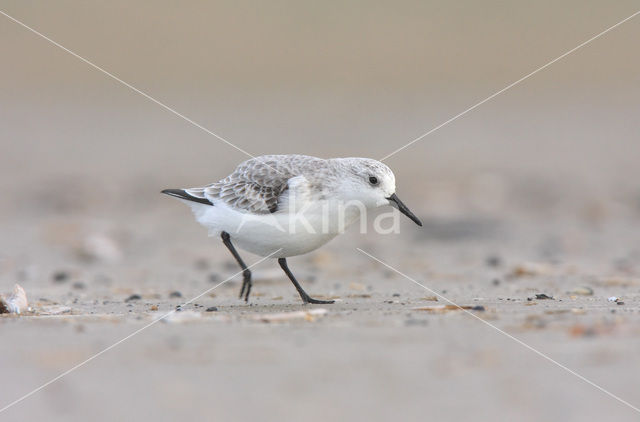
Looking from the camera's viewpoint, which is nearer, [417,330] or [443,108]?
[417,330]

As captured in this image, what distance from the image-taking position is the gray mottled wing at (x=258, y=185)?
7.00 meters

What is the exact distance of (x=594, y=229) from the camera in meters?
11.8

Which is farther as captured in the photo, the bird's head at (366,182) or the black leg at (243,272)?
the black leg at (243,272)

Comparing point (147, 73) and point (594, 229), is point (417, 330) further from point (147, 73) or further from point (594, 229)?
point (147, 73)

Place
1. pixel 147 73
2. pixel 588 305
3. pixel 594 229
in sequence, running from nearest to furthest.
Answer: pixel 588 305 → pixel 594 229 → pixel 147 73

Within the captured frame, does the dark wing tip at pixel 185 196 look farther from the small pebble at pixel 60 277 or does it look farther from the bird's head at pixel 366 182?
the small pebble at pixel 60 277

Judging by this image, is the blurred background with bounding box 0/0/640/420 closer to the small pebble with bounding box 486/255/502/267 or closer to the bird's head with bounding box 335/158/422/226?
the small pebble with bounding box 486/255/502/267

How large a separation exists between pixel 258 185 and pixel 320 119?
11.9 metres

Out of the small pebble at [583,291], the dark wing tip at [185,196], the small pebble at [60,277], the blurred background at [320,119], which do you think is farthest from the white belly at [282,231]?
the small pebble at [60,277]

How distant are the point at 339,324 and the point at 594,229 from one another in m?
6.83

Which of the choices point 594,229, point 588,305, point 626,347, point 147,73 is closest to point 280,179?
point 588,305

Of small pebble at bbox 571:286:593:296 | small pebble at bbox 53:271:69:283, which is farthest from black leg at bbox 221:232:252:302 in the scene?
small pebble at bbox 571:286:593:296

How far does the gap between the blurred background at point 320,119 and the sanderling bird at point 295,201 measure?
1.77m

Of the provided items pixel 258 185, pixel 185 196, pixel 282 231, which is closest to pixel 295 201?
pixel 282 231
